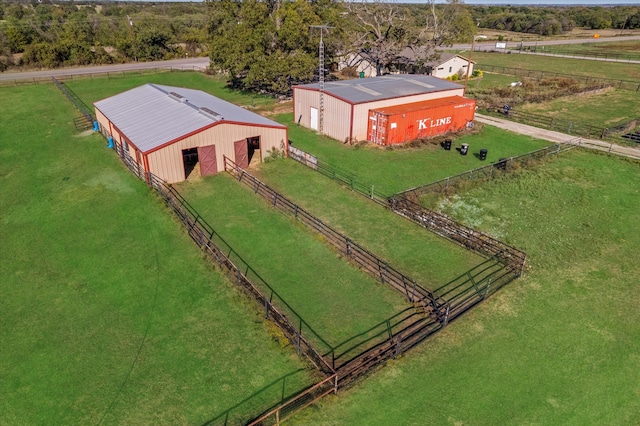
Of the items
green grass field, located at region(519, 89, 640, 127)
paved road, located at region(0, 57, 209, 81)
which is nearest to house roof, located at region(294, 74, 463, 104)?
green grass field, located at region(519, 89, 640, 127)

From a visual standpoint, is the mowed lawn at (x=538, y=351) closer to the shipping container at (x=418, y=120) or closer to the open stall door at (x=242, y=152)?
the shipping container at (x=418, y=120)

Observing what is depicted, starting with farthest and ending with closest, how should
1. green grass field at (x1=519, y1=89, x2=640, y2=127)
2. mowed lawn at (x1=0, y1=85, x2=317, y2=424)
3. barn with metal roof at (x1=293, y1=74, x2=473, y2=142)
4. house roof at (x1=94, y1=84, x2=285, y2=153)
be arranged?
green grass field at (x1=519, y1=89, x2=640, y2=127)
barn with metal roof at (x1=293, y1=74, x2=473, y2=142)
house roof at (x1=94, y1=84, x2=285, y2=153)
mowed lawn at (x1=0, y1=85, x2=317, y2=424)

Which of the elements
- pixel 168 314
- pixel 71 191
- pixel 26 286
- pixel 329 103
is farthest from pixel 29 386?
pixel 329 103

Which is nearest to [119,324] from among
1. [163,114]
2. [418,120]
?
[163,114]

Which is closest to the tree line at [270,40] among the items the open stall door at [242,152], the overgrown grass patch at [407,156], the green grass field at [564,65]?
the overgrown grass patch at [407,156]

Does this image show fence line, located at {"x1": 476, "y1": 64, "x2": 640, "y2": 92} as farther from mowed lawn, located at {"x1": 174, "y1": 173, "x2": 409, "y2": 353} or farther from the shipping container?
mowed lawn, located at {"x1": 174, "y1": 173, "x2": 409, "y2": 353}

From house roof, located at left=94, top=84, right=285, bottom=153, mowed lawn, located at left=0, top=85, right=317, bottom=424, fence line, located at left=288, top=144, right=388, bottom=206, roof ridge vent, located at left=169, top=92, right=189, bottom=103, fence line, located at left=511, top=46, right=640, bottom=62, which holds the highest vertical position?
roof ridge vent, located at left=169, top=92, right=189, bottom=103

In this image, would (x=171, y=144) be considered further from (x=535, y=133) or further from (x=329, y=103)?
(x=535, y=133)
